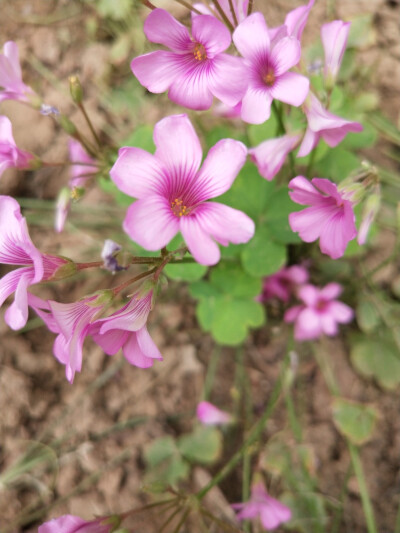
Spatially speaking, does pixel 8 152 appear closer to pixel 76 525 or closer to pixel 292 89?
pixel 292 89

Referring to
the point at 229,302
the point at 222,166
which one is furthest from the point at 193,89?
the point at 229,302

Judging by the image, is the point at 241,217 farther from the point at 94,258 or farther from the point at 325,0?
the point at 325,0

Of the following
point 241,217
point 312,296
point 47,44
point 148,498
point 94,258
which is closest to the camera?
point 241,217

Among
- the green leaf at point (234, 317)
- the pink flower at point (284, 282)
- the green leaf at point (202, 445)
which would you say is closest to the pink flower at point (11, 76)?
the green leaf at point (234, 317)

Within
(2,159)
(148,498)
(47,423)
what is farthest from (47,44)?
(148,498)

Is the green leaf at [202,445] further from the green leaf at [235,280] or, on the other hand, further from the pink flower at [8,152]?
the pink flower at [8,152]

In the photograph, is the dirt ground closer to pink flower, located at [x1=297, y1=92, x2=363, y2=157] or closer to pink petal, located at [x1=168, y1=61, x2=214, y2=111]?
pink flower, located at [x1=297, y1=92, x2=363, y2=157]
